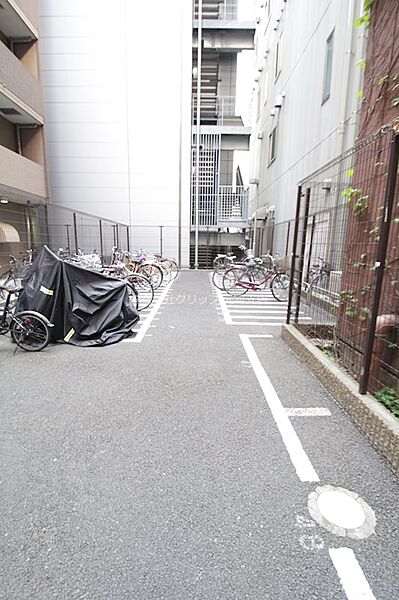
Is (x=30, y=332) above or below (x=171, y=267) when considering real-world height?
below

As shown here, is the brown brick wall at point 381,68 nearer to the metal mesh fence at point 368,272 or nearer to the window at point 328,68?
the metal mesh fence at point 368,272

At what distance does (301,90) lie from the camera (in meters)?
8.77

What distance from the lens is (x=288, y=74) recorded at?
10.0 m

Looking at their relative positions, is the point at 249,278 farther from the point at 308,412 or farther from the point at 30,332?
the point at 308,412

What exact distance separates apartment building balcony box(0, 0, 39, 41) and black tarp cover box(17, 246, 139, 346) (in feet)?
33.0

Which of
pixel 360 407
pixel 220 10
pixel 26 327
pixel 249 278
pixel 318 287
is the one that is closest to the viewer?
pixel 360 407

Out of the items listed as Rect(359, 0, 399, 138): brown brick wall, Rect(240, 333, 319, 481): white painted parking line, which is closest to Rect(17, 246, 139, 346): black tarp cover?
Rect(240, 333, 319, 481): white painted parking line

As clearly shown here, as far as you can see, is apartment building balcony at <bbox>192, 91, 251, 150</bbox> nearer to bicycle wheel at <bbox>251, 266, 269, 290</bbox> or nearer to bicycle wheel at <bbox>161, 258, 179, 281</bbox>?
bicycle wheel at <bbox>161, 258, 179, 281</bbox>

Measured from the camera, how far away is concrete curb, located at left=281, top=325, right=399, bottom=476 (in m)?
2.08

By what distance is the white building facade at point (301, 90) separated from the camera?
5.99 meters

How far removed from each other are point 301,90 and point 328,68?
191 cm

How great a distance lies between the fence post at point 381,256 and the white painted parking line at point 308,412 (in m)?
0.36

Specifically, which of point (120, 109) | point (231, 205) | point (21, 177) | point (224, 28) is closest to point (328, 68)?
point (231, 205)

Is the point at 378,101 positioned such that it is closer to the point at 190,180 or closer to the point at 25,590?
the point at 25,590
